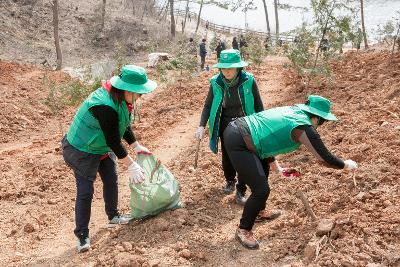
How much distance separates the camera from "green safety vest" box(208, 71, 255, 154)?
155 inches

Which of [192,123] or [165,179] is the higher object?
[165,179]

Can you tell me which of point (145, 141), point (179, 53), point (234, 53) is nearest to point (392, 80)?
point (145, 141)

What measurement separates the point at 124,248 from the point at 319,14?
6497 millimetres

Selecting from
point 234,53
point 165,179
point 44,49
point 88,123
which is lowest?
point 44,49

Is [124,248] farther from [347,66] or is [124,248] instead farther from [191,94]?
[347,66]

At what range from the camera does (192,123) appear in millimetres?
8672

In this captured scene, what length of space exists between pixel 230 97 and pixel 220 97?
91 mm

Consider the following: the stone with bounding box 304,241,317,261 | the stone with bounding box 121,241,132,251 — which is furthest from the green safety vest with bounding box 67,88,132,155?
the stone with bounding box 304,241,317,261

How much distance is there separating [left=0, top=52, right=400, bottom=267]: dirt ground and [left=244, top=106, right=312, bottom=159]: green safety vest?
690 mm

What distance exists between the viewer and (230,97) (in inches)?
158

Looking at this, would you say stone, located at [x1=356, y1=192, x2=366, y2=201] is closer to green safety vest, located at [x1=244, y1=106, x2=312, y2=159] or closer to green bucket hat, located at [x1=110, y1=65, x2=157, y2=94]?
green safety vest, located at [x1=244, y1=106, x2=312, y2=159]

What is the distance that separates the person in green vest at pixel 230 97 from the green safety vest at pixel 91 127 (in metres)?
0.95

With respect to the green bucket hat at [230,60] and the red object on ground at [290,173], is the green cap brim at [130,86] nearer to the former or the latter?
the green bucket hat at [230,60]

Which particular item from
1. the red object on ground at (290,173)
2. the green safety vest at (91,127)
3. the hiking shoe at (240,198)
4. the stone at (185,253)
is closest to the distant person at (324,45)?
the hiking shoe at (240,198)
